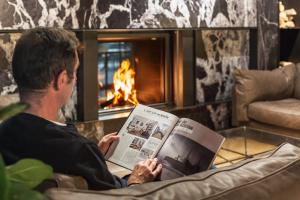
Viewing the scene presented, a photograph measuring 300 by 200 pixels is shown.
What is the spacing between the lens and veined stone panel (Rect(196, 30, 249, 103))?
4.35m

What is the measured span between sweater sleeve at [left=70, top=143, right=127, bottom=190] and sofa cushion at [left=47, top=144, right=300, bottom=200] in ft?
1.11

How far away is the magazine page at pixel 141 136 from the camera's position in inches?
66.9

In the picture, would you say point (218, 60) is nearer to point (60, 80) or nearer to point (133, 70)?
point (133, 70)

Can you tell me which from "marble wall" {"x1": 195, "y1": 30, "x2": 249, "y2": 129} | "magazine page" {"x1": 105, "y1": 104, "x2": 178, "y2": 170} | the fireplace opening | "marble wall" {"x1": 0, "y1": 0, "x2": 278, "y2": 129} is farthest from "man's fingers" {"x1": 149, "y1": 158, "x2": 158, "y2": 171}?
"marble wall" {"x1": 195, "y1": 30, "x2": 249, "y2": 129}

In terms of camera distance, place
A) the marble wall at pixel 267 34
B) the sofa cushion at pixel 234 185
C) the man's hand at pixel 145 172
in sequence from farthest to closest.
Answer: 1. the marble wall at pixel 267 34
2. the man's hand at pixel 145 172
3. the sofa cushion at pixel 234 185

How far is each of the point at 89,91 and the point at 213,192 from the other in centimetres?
269

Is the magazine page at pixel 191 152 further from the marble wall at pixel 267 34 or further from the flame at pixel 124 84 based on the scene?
the marble wall at pixel 267 34

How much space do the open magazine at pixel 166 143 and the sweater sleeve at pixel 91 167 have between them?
0.30 m

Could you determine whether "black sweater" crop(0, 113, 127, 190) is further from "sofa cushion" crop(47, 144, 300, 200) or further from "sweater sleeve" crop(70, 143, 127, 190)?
"sofa cushion" crop(47, 144, 300, 200)

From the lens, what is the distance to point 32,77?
4.55ft

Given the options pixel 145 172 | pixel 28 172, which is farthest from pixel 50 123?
pixel 28 172

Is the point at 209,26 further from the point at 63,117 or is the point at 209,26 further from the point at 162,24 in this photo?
the point at 63,117

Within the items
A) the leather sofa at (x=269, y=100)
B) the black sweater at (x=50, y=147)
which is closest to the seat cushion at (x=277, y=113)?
the leather sofa at (x=269, y=100)

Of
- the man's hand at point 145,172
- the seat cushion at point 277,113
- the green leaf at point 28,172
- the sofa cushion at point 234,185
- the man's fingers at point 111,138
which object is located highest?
the green leaf at point 28,172
